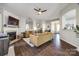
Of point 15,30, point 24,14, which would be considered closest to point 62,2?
point 24,14

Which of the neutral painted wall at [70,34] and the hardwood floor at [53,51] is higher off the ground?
the neutral painted wall at [70,34]

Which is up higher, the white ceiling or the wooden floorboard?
the white ceiling

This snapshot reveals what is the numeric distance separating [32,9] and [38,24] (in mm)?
564

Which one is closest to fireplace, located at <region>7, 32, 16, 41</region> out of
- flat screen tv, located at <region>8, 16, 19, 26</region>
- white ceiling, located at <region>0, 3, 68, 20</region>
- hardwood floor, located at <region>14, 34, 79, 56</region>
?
hardwood floor, located at <region>14, 34, 79, 56</region>

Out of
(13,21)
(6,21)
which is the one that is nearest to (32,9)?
(13,21)

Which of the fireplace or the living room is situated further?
the fireplace

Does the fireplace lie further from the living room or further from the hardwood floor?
the hardwood floor

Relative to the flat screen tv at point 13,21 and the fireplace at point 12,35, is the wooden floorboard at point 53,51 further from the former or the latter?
the flat screen tv at point 13,21

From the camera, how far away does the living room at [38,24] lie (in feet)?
9.01

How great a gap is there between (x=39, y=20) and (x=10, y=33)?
1117 mm

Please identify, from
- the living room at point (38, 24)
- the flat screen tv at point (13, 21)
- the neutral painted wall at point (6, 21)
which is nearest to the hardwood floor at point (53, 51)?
the living room at point (38, 24)

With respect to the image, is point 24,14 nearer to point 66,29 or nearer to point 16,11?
point 16,11

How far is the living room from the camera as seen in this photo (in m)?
2.75

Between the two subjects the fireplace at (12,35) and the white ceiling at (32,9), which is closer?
the white ceiling at (32,9)
